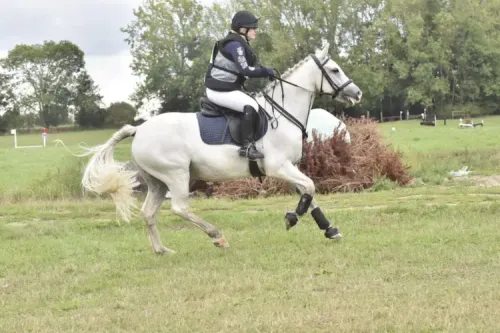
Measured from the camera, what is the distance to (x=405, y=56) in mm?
75375

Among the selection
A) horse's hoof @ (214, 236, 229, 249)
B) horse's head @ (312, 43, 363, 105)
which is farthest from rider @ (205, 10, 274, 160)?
horse's hoof @ (214, 236, 229, 249)

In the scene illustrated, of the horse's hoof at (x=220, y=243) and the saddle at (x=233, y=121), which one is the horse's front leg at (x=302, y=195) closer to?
the saddle at (x=233, y=121)

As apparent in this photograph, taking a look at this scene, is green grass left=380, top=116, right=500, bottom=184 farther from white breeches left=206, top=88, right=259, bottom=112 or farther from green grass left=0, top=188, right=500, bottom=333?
white breeches left=206, top=88, right=259, bottom=112

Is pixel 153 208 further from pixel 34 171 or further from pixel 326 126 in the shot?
pixel 34 171

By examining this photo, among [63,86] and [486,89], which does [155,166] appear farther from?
[63,86]

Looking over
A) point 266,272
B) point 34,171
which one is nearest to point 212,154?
point 266,272

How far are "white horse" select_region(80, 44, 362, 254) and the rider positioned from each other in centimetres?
24

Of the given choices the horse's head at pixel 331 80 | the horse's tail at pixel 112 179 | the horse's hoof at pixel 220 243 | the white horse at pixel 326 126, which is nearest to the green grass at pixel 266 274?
the horse's hoof at pixel 220 243

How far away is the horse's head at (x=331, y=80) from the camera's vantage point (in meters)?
9.80

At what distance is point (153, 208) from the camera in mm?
9914

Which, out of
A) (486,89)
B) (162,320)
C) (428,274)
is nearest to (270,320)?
(162,320)

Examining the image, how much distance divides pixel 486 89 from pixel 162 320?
71379 millimetres

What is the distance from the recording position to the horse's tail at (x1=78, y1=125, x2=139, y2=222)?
9.80 metres

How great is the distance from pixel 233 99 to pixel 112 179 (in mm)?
2175
